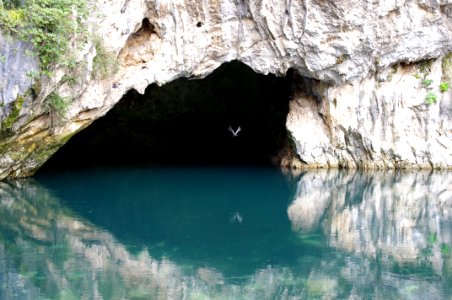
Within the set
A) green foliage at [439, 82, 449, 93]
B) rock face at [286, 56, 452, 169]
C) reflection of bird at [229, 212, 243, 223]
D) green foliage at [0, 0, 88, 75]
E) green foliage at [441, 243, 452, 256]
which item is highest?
green foliage at [0, 0, 88, 75]

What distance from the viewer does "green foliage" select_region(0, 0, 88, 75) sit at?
37.7 feet

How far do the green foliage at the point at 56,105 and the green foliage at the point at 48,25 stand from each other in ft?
3.93

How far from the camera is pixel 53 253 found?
8.88 metres

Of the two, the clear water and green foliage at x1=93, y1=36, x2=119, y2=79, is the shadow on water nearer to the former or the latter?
the clear water

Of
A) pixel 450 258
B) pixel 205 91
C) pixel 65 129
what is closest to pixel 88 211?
pixel 65 129

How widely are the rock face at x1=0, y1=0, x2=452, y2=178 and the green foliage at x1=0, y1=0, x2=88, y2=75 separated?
629 millimetres

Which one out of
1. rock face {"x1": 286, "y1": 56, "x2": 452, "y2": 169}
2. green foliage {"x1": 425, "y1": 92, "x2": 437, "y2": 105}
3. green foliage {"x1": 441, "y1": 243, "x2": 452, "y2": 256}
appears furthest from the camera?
rock face {"x1": 286, "y1": 56, "x2": 452, "y2": 169}

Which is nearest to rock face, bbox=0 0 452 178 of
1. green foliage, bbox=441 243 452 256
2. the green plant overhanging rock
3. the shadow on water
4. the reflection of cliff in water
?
the green plant overhanging rock

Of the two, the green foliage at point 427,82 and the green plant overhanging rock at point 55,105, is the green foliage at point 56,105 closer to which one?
the green plant overhanging rock at point 55,105

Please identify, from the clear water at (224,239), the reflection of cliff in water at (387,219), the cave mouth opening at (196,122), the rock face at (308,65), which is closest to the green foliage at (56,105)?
the rock face at (308,65)

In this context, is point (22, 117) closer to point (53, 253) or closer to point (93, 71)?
point (93, 71)

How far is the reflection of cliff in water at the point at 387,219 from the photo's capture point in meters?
8.78

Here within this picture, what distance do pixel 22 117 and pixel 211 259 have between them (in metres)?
6.82

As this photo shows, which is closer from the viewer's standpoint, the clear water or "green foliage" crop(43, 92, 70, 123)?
the clear water
